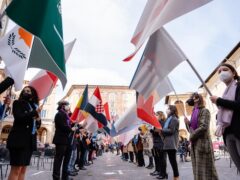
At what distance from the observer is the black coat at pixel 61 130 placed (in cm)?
654

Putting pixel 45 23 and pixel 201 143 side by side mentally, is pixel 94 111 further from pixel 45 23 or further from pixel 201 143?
pixel 45 23

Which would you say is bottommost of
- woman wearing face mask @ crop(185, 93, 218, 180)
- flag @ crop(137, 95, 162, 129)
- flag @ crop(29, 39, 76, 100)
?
woman wearing face mask @ crop(185, 93, 218, 180)

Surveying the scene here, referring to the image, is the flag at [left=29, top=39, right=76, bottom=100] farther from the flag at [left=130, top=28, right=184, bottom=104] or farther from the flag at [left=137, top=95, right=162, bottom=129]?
the flag at [left=137, top=95, right=162, bottom=129]

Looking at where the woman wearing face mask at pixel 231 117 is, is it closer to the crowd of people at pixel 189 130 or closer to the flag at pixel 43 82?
the crowd of people at pixel 189 130

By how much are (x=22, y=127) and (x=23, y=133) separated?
10 centimetres

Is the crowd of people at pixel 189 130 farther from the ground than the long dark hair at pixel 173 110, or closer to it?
closer to it

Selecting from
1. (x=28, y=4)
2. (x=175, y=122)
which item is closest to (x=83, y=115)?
(x=175, y=122)

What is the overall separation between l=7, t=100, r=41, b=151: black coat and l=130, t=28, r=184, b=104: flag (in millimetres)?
2076

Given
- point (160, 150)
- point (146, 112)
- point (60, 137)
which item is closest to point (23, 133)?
point (60, 137)

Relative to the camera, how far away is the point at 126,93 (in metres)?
90.9

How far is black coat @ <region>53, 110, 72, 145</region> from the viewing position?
6.54 metres

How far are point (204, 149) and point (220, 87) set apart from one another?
53015 millimetres

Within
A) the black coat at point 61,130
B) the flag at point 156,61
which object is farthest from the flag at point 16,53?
the black coat at point 61,130

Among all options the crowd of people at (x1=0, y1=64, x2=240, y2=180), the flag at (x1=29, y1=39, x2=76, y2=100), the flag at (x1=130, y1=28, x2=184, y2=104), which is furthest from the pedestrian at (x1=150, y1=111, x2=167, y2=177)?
the flag at (x1=29, y1=39, x2=76, y2=100)
